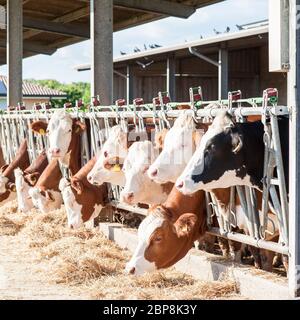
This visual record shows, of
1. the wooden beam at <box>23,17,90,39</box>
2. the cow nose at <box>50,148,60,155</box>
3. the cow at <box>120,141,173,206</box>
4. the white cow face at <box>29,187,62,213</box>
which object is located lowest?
the white cow face at <box>29,187,62,213</box>

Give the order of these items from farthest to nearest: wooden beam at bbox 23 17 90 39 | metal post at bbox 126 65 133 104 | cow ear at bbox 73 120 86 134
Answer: metal post at bbox 126 65 133 104 → wooden beam at bbox 23 17 90 39 → cow ear at bbox 73 120 86 134

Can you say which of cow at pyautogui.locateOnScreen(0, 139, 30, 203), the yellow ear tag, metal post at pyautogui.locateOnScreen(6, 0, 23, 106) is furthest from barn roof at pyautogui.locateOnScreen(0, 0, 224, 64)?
the yellow ear tag

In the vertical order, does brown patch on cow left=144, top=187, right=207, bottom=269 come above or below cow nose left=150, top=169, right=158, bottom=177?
below

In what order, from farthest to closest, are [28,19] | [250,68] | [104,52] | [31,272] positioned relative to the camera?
[250,68], [28,19], [104,52], [31,272]

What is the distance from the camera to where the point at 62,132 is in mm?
9023

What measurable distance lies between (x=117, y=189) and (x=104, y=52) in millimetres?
2702

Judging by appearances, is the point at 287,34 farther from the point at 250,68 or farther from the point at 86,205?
the point at 250,68

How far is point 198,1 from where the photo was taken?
1382cm

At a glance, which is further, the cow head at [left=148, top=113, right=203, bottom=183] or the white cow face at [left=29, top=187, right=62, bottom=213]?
the white cow face at [left=29, top=187, right=62, bottom=213]

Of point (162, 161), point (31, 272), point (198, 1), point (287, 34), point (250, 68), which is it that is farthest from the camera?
point (250, 68)

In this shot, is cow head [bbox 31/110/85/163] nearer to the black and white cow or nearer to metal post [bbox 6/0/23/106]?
the black and white cow

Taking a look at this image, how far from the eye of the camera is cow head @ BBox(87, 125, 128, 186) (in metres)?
7.63

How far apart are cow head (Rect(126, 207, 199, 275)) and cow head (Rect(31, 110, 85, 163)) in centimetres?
317
